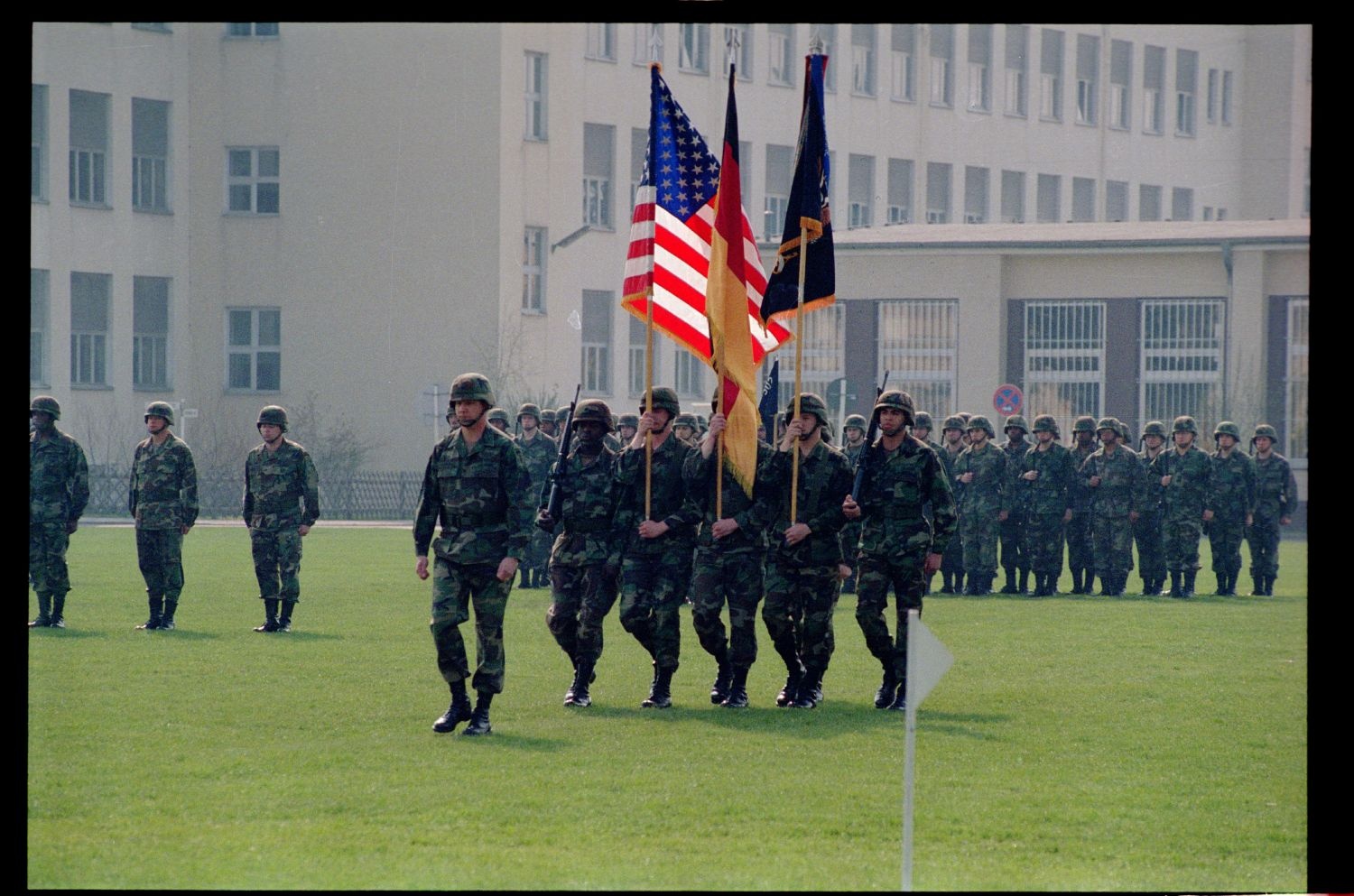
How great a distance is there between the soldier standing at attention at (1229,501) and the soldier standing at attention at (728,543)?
42.3 ft

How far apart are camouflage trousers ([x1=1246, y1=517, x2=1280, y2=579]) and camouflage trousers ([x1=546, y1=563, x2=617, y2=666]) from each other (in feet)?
45.2

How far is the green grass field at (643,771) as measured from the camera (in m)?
8.98

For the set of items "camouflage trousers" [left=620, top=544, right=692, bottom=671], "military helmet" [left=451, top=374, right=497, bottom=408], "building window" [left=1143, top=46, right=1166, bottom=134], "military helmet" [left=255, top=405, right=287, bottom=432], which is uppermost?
"building window" [left=1143, top=46, right=1166, bottom=134]

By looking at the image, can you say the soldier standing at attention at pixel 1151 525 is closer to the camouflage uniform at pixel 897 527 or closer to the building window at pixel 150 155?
the camouflage uniform at pixel 897 527

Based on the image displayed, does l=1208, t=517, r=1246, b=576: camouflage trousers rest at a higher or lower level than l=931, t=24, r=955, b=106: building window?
lower

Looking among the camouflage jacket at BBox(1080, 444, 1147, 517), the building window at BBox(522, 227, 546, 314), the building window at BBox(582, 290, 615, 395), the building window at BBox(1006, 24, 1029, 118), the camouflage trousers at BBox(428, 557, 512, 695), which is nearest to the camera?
the camouflage trousers at BBox(428, 557, 512, 695)

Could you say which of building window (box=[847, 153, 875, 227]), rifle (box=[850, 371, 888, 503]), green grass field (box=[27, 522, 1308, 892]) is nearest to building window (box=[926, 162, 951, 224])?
building window (box=[847, 153, 875, 227])

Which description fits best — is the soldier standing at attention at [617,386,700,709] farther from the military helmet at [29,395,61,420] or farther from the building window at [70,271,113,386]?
the building window at [70,271,113,386]

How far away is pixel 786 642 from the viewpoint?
14.0 meters

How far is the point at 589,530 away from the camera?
13.9 meters

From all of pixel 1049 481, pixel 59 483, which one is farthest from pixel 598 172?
pixel 59 483

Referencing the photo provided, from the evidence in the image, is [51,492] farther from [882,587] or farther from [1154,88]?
[1154,88]

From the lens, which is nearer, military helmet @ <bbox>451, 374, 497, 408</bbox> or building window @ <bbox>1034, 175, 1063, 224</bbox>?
military helmet @ <bbox>451, 374, 497, 408</bbox>

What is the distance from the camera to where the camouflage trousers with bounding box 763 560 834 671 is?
13.8m
